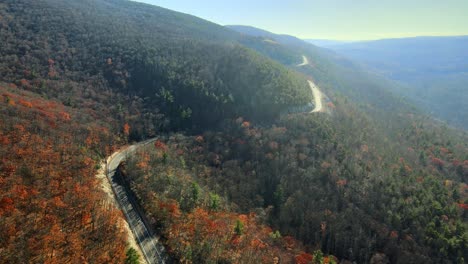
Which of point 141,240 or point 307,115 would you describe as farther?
point 307,115

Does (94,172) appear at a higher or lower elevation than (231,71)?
lower

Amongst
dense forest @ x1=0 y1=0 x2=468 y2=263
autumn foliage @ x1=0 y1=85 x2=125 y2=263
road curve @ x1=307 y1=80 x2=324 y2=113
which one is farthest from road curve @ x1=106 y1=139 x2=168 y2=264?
road curve @ x1=307 y1=80 x2=324 y2=113

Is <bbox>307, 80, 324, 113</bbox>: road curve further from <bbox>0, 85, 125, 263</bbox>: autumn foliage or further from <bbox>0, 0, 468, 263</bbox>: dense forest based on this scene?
<bbox>0, 85, 125, 263</bbox>: autumn foliage

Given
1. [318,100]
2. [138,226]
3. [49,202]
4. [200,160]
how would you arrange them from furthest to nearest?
[318,100] < [200,160] < [138,226] < [49,202]

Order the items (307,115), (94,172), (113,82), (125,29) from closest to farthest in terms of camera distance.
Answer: (94,172), (307,115), (113,82), (125,29)

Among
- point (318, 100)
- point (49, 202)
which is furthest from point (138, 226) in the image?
point (318, 100)

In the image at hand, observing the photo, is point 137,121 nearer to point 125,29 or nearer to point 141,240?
point 141,240

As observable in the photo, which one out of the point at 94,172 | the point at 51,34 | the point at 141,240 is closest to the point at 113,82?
Result: the point at 51,34

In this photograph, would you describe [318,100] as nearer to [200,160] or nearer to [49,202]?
[200,160]

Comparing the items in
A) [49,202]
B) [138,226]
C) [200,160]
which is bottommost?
[200,160]
